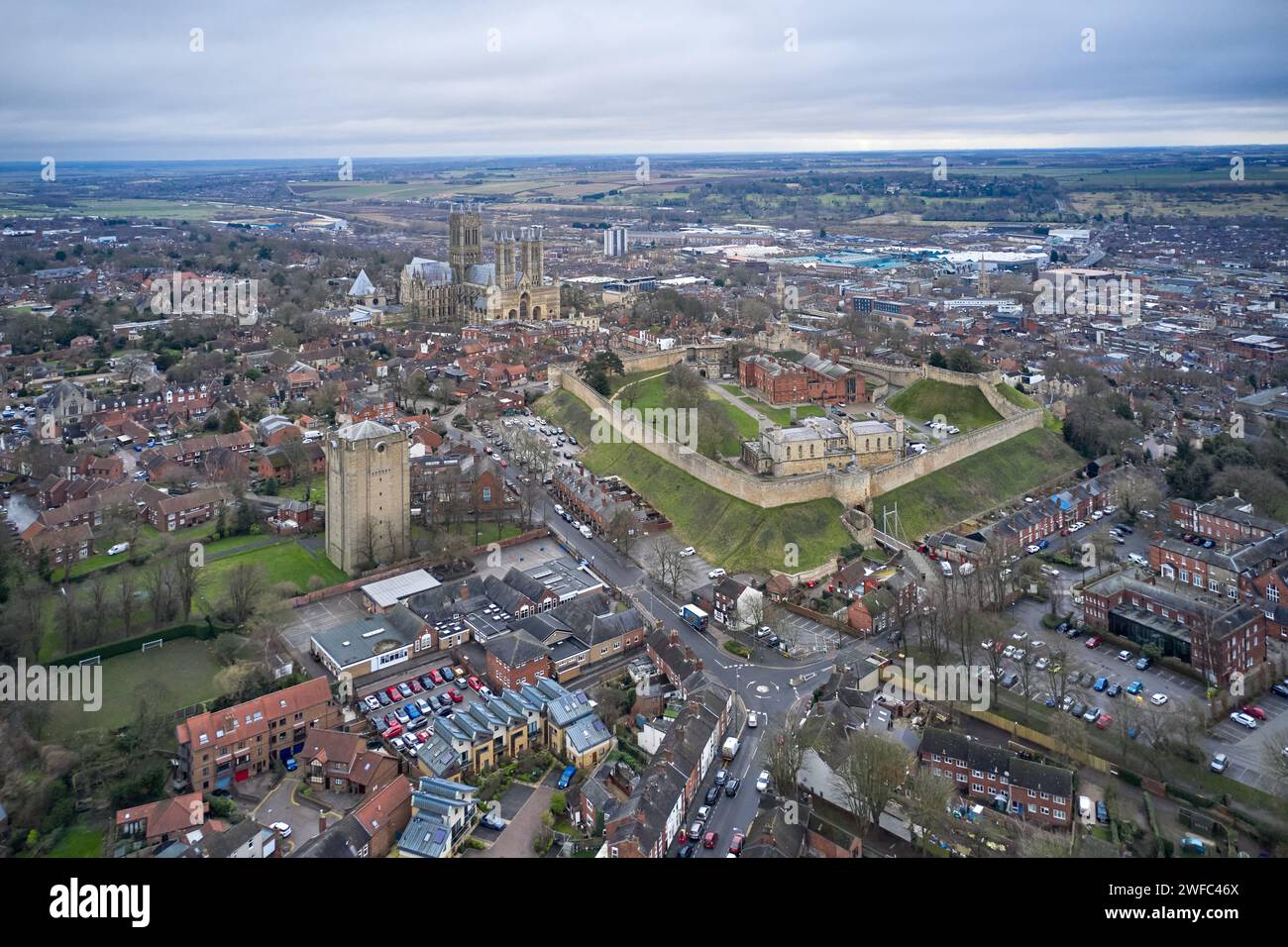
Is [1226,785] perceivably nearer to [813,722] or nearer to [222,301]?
[813,722]

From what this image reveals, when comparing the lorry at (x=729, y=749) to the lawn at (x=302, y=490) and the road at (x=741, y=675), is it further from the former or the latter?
the lawn at (x=302, y=490)

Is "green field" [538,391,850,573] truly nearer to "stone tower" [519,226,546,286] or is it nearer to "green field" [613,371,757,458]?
"green field" [613,371,757,458]

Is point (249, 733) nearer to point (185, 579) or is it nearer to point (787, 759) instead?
point (185, 579)
